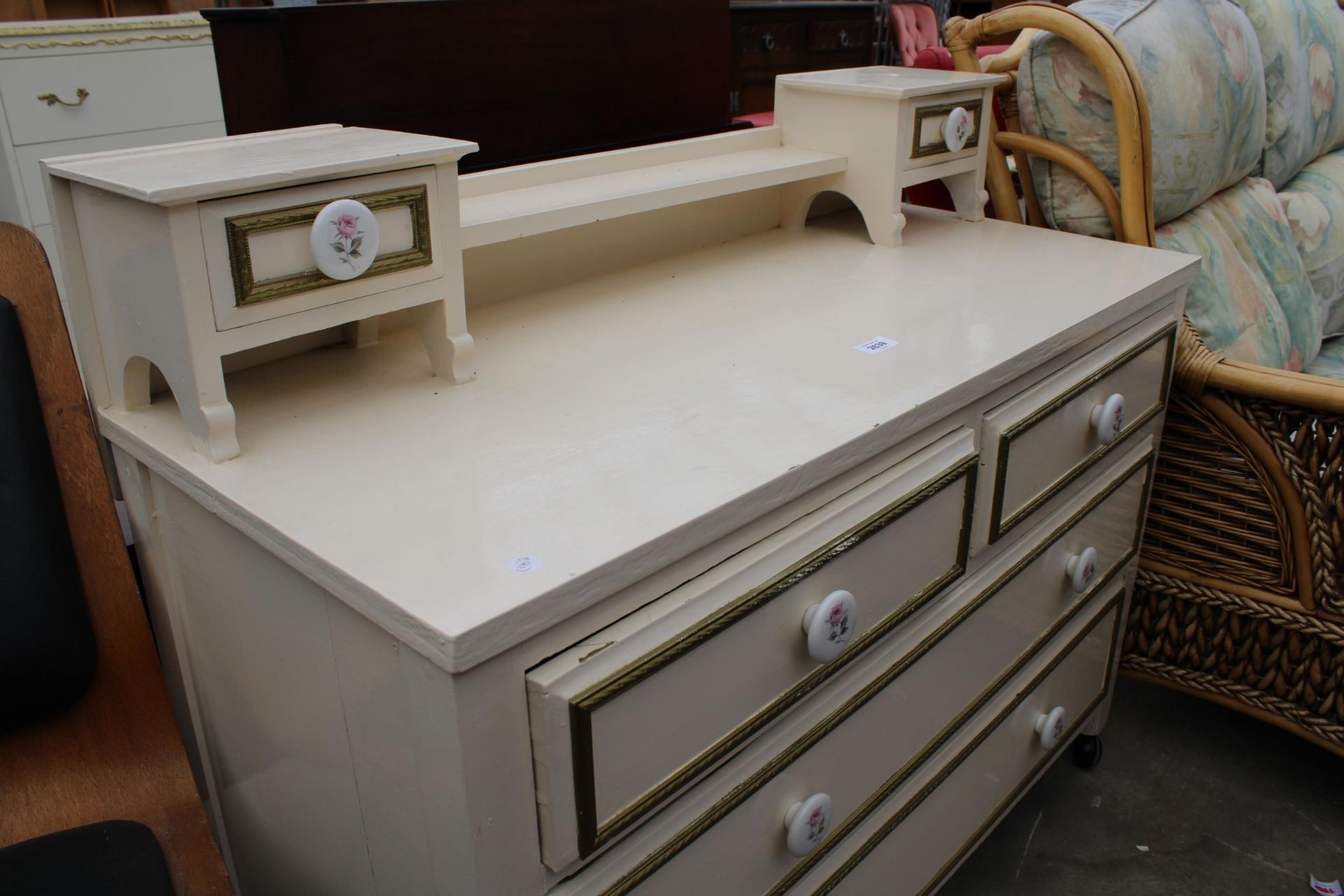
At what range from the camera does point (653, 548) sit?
0.61m

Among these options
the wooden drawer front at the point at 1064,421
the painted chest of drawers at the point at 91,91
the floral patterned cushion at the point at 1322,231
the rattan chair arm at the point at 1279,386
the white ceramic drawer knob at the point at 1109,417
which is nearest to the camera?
the wooden drawer front at the point at 1064,421

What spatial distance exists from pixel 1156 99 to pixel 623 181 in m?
0.77

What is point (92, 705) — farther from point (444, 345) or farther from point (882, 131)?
point (882, 131)

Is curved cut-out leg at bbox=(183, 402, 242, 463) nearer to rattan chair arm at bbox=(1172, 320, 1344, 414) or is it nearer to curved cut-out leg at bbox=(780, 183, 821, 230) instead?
curved cut-out leg at bbox=(780, 183, 821, 230)

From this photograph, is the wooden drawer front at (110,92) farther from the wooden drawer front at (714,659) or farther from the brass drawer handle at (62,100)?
the wooden drawer front at (714,659)

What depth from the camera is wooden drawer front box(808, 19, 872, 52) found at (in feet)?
12.9

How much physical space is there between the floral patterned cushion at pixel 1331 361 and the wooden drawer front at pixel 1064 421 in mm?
644

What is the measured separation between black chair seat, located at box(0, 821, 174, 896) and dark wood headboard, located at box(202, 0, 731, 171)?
0.84 meters

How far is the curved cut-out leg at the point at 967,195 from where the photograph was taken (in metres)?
1.32

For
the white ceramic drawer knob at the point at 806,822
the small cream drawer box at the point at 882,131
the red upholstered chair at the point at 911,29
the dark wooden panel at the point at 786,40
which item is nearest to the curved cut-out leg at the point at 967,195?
the small cream drawer box at the point at 882,131

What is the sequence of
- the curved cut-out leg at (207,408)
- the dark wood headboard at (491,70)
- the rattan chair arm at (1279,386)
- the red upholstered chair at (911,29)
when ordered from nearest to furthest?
the curved cut-out leg at (207,408)
the rattan chair arm at (1279,386)
the dark wood headboard at (491,70)
the red upholstered chair at (911,29)

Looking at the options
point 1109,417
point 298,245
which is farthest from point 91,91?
point 1109,417

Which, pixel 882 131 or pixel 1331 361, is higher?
pixel 882 131

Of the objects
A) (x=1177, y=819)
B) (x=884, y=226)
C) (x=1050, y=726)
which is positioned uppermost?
(x=884, y=226)
